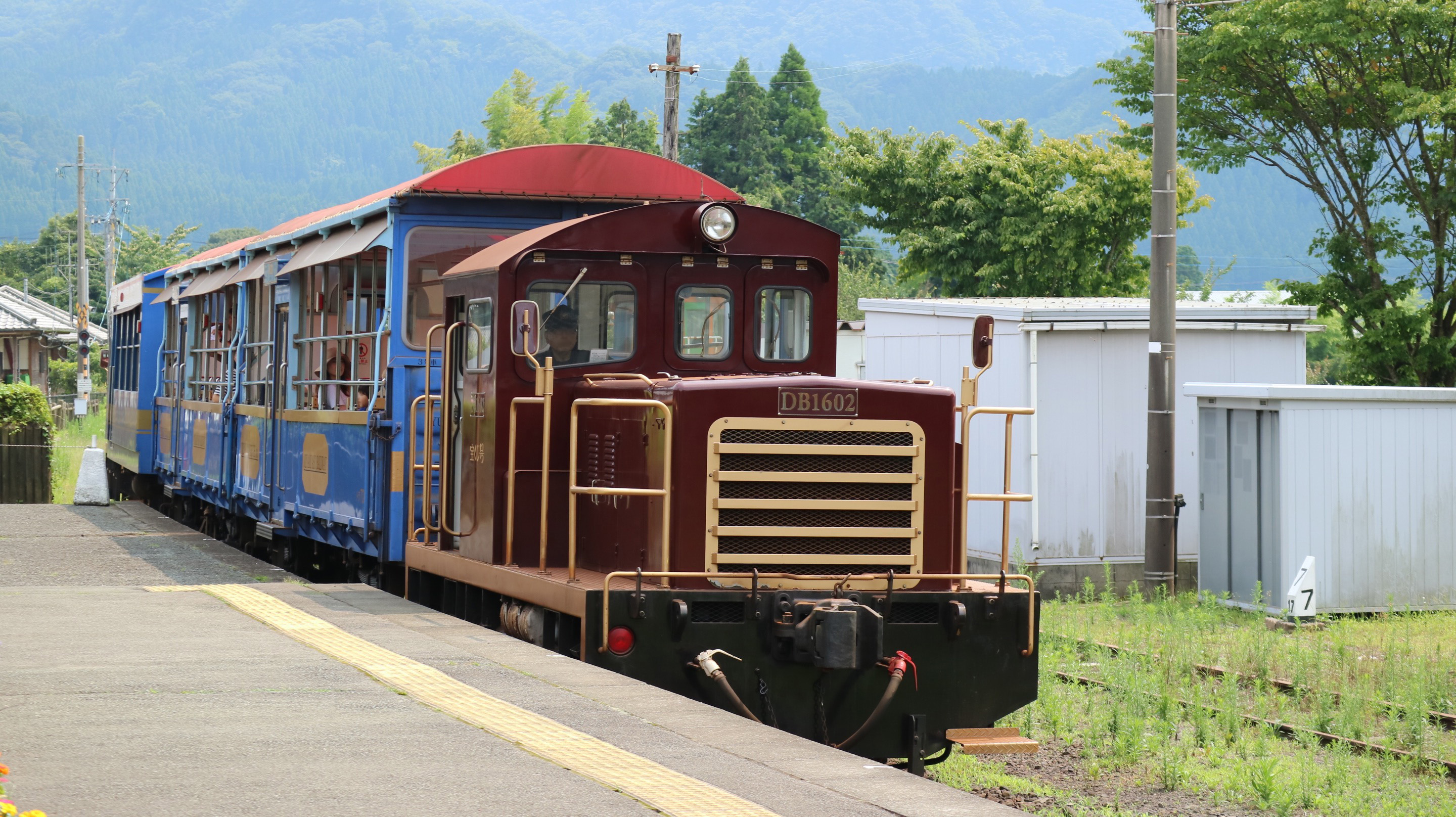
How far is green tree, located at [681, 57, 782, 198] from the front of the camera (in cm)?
7581

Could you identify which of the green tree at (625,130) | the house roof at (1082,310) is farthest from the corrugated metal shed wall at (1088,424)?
the green tree at (625,130)

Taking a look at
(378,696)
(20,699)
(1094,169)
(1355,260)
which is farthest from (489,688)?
(1094,169)

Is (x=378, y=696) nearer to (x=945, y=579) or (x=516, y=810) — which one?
(x=516, y=810)

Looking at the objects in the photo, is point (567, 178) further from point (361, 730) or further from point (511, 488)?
point (361, 730)

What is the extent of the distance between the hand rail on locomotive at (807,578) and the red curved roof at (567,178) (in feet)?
12.1

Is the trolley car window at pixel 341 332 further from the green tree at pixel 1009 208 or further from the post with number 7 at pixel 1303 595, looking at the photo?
the green tree at pixel 1009 208

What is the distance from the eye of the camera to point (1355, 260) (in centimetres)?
2188

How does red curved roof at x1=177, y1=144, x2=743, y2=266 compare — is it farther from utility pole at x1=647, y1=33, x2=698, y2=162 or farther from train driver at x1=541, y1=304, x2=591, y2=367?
utility pole at x1=647, y1=33, x2=698, y2=162

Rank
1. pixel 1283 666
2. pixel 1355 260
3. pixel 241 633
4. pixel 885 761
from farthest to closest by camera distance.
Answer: pixel 1355 260, pixel 1283 666, pixel 241 633, pixel 885 761

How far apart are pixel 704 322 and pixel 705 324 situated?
13 millimetres

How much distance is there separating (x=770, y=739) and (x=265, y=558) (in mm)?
11126

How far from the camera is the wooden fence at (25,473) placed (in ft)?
68.5

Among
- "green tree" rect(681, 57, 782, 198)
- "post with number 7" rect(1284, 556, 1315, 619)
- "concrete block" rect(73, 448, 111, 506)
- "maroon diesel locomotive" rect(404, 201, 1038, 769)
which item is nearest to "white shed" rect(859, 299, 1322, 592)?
"post with number 7" rect(1284, 556, 1315, 619)

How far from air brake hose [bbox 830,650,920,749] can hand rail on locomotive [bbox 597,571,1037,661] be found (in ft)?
1.22
